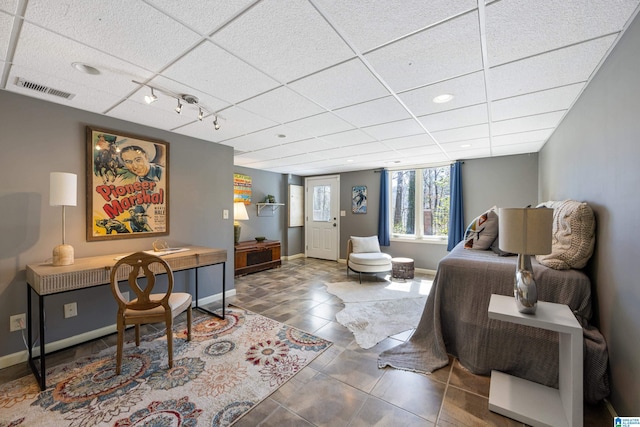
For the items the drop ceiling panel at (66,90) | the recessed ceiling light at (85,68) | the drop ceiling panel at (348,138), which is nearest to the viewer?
the recessed ceiling light at (85,68)

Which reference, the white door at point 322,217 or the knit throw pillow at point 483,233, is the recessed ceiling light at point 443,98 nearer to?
the knit throw pillow at point 483,233

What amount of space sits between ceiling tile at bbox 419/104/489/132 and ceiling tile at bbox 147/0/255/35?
1997 mm

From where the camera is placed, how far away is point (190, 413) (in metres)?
1.61

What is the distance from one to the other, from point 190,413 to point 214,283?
2.13m

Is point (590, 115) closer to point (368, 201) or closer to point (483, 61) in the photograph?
point (483, 61)

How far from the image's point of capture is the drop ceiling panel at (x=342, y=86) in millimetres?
1776

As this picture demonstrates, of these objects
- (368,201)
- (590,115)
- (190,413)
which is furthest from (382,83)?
(368,201)

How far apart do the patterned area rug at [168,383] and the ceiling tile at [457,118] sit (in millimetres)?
2479

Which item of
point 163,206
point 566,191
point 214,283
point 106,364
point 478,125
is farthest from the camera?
point 214,283

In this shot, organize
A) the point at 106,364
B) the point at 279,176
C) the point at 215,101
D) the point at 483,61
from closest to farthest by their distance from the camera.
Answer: the point at 483,61 → the point at 106,364 → the point at 215,101 → the point at 279,176

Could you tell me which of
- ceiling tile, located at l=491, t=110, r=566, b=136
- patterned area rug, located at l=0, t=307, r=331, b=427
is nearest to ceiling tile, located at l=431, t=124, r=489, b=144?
ceiling tile, located at l=491, t=110, r=566, b=136

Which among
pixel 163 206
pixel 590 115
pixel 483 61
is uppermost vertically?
pixel 483 61

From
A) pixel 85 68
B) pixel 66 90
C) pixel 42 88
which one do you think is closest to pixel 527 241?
pixel 85 68

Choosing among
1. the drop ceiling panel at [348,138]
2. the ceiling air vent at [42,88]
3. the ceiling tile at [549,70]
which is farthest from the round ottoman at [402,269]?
the ceiling air vent at [42,88]
